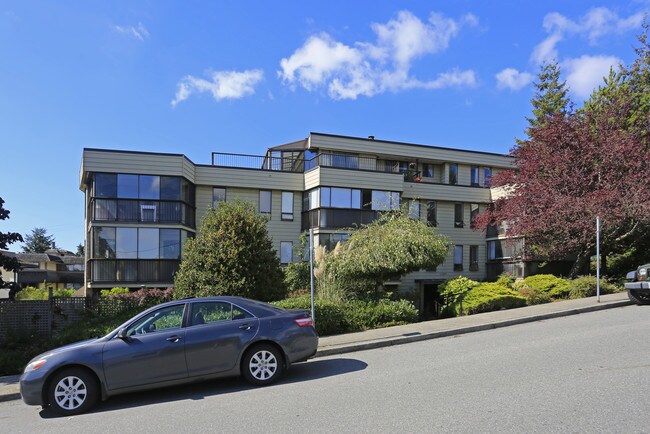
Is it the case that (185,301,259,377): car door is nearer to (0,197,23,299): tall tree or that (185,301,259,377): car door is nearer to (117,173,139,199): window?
(0,197,23,299): tall tree

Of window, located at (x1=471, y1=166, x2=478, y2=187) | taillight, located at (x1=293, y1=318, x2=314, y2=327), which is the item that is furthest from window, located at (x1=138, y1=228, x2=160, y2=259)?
window, located at (x1=471, y1=166, x2=478, y2=187)

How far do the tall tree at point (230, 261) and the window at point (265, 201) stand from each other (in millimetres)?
13371

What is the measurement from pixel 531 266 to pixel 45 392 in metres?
26.1

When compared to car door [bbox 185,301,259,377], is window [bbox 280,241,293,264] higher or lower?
higher

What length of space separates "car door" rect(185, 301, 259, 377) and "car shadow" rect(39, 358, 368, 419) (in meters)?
0.35

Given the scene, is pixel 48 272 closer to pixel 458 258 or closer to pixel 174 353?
pixel 458 258

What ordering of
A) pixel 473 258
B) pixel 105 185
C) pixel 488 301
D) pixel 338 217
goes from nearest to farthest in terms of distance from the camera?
pixel 488 301
pixel 105 185
pixel 338 217
pixel 473 258

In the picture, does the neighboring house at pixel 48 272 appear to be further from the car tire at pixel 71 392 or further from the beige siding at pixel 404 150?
the car tire at pixel 71 392

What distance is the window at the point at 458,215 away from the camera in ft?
101

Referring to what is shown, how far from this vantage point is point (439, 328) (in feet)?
36.8

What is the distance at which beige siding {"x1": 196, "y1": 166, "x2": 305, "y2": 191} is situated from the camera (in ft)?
84.9

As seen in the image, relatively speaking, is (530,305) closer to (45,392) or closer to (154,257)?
(45,392)

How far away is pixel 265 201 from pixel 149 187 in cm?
635

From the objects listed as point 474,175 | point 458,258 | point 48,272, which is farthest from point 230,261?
point 48,272
